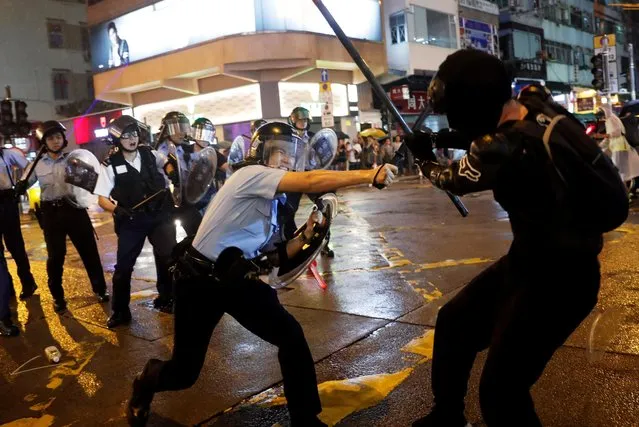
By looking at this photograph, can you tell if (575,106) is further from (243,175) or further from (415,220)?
(243,175)

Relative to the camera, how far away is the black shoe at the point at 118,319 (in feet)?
17.4

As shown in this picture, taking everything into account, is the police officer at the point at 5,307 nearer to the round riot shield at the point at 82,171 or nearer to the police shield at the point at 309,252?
the round riot shield at the point at 82,171

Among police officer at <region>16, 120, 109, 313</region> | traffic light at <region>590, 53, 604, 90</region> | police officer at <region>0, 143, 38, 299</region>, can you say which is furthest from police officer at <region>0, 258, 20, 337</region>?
traffic light at <region>590, 53, 604, 90</region>

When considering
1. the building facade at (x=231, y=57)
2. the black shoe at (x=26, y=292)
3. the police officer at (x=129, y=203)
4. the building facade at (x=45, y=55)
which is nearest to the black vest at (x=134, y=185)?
the police officer at (x=129, y=203)

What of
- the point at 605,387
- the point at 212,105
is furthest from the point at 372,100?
the point at 605,387

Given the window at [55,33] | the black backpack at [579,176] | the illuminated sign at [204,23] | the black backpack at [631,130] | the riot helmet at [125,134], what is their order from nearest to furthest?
the black backpack at [579,176], the riot helmet at [125,134], the black backpack at [631,130], the illuminated sign at [204,23], the window at [55,33]

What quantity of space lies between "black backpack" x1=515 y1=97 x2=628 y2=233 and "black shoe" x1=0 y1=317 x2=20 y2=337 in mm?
4826

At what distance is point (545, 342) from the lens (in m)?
2.19

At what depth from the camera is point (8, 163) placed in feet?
20.1

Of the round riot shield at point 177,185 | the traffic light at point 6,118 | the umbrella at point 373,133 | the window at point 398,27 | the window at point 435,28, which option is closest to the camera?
the round riot shield at point 177,185

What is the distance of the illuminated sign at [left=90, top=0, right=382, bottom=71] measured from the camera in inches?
909

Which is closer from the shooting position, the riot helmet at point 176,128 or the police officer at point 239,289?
the police officer at point 239,289

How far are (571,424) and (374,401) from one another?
41.7 inches

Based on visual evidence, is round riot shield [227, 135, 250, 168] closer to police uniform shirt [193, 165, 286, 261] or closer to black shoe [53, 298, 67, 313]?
black shoe [53, 298, 67, 313]
